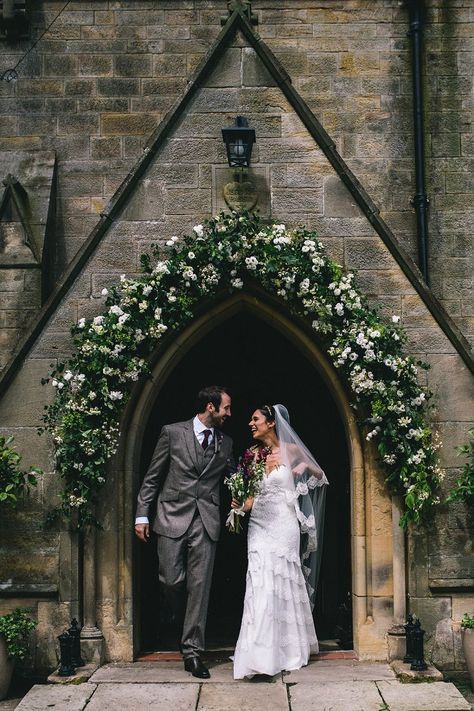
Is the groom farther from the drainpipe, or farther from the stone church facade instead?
the drainpipe

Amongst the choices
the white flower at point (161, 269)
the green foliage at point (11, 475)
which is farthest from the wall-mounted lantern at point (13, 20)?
the green foliage at point (11, 475)

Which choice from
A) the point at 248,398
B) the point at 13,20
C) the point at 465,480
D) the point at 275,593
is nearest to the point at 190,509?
the point at 275,593

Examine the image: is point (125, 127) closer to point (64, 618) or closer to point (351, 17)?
point (351, 17)

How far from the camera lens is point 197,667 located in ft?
24.8

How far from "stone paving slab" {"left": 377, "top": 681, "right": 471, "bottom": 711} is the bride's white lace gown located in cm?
75

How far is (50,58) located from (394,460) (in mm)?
5614

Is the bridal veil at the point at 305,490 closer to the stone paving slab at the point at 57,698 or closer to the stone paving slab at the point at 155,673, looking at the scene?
the stone paving slab at the point at 155,673

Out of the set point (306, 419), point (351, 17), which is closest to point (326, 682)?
point (306, 419)

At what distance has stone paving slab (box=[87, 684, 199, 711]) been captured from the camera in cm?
683

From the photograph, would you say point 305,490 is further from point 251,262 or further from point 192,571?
point 251,262

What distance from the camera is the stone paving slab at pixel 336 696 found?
6805mm

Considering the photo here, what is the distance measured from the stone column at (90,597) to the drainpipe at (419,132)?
4.34m

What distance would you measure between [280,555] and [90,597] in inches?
61.5

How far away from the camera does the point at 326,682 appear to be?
7.34 m
